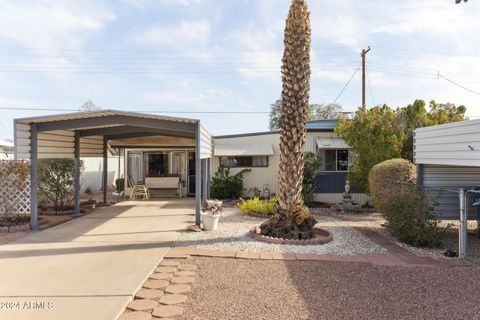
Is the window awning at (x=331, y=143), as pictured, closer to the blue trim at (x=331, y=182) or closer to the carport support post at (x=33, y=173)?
the blue trim at (x=331, y=182)

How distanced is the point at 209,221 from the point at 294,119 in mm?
3102

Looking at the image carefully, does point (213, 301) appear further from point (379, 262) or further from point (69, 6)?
point (69, 6)

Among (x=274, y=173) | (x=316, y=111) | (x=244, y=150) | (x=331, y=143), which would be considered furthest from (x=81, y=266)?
(x=316, y=111)

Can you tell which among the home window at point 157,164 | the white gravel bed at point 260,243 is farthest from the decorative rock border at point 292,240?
the home window at point 157,164

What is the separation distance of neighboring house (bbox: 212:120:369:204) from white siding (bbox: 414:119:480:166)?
18.8 ft

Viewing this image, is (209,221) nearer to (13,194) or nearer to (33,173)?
(33,173)

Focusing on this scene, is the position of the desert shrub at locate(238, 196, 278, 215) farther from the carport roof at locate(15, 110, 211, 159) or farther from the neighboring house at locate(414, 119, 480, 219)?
the neighboring house at locate(414, 119, 480, 219)

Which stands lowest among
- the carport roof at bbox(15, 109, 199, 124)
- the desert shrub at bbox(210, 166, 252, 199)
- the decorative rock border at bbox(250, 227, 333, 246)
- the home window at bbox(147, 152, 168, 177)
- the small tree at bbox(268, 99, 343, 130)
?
the decorative rock border at bbox(250, 227, 333, 246)

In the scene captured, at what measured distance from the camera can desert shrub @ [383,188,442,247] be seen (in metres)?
7.86

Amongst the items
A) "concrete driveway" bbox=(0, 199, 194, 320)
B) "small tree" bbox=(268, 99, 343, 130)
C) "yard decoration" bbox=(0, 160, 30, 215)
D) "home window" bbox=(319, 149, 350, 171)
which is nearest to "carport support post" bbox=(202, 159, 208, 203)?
"concrete driveway" bbox=(0, 199, 194, 320)

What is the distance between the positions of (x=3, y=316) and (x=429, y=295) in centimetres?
510

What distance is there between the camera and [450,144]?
8.12m

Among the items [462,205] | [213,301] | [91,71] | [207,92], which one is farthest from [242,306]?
[91,71]

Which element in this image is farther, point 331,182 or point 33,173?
point 331,182
